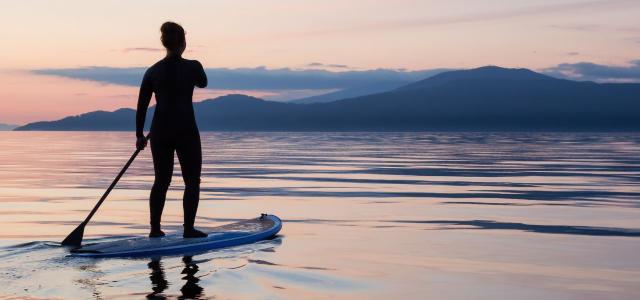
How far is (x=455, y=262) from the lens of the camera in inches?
341

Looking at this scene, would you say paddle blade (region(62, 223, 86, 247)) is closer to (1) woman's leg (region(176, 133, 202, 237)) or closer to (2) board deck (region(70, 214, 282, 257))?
(2) board deck (region(70, 214, 282, 257))

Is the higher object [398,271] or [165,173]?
[165,173]

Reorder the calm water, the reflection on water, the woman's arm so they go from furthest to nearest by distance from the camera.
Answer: the woman's arm → the calm water → the reflection on water

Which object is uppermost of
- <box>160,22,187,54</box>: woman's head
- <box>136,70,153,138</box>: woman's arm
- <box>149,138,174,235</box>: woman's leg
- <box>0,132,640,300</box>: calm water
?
<box>160,22,187,54</box>: woman's head

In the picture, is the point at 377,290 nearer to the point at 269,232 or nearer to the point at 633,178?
the point at 269,232

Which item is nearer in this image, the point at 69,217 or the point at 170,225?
the point at 170,225

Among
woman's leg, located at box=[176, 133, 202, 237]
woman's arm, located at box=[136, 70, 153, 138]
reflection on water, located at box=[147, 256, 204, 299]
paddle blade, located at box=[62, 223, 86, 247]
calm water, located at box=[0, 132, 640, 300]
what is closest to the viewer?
reflection on water, located at box=[147, 256, 204, 299]

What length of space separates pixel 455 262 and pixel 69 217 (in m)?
6.55

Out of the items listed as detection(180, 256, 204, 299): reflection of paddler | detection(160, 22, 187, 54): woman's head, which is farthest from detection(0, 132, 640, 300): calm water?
detection(160, 22, 187, 54): woman's head

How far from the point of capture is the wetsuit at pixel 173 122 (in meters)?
9.64

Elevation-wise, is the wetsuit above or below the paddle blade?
above

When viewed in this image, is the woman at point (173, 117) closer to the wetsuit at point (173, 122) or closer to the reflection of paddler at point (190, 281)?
the wetsuit at point (173, 122)

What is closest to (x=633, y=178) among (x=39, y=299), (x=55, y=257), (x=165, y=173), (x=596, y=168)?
(x=596, y=168)

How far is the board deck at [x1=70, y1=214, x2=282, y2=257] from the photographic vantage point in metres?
8.88
